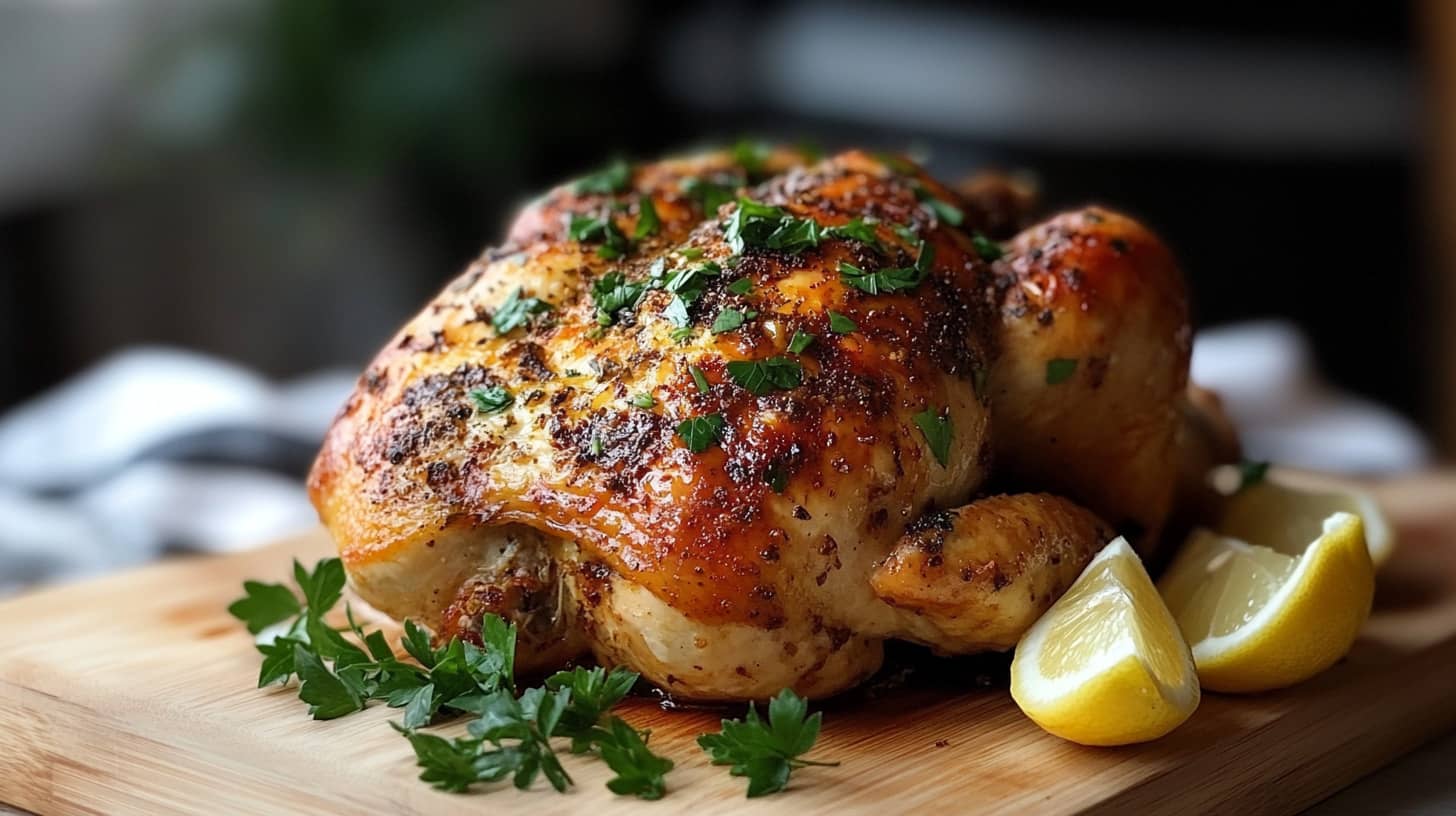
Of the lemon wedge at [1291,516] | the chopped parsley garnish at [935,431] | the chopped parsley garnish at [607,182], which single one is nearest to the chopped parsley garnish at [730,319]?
the chopped parsley garnish at [935,431]

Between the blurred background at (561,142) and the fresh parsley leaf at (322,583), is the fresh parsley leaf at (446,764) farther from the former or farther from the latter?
the blurred background at (561,142)

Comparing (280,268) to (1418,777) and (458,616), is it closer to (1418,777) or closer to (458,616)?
(458,616)

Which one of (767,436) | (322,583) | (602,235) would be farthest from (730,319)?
(322,583)

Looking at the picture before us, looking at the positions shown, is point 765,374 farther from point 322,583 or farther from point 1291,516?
point 1291,516

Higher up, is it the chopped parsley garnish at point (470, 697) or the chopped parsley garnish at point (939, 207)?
the chopped parsley garnish at point (939, 207)

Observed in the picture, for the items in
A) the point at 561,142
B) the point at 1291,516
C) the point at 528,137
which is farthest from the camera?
the point at 561,142

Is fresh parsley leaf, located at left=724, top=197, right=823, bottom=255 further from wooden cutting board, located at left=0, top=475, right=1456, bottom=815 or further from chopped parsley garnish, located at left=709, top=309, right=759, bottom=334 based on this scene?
wooden cutting board, located at left=0, top=475, right=1456, bottom=815
